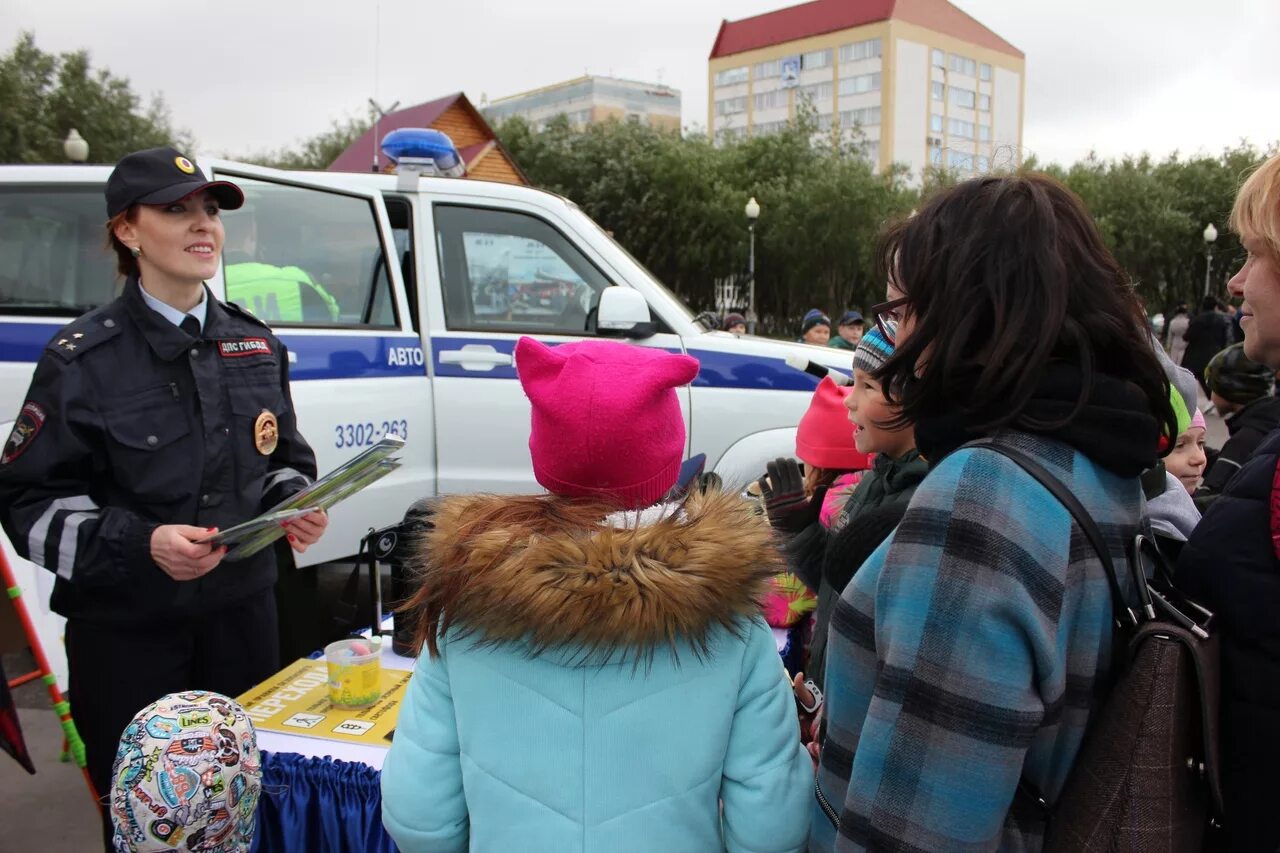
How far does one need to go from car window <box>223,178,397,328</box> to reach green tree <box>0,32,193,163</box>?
21744mm

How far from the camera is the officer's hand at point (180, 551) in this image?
6.63 feet

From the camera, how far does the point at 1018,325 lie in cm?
111

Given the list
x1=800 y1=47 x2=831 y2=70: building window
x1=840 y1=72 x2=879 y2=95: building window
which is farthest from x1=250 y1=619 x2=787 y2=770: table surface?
x1=800 y1=47 x2=831 y2=70: building window

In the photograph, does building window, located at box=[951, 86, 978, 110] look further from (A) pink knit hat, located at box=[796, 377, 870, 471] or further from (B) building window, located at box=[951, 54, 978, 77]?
(A) pink knit hat, located at box=[796, 377, 870, 471]

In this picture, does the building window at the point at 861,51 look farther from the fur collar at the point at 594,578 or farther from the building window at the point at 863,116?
the fur collar at the point at 594,578

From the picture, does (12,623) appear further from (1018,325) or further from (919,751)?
(1018,325)

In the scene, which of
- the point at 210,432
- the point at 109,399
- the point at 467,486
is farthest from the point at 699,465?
the point at 467,486

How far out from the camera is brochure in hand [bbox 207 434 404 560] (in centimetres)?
193

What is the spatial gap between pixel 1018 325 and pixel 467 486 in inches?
135

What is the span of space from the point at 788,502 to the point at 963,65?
82.5 meters

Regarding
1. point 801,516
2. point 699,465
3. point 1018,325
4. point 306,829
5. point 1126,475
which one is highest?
point 1018,325

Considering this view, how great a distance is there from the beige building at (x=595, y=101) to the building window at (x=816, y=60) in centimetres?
1261

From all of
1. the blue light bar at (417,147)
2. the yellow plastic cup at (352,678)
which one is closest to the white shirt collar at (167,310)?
the yellow plastic cup at (352,678)

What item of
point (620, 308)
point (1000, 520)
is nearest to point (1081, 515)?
point (1000, 520)
